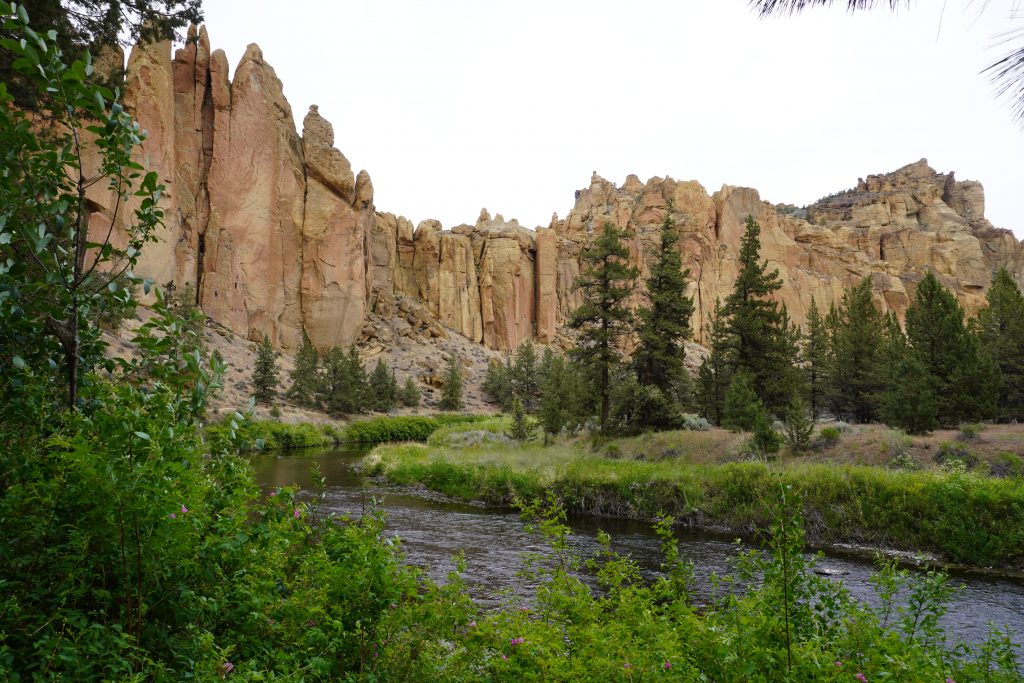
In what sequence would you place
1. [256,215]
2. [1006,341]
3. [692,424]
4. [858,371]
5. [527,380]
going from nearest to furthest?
[692,424]
[1006,341]
[858,371]
[256,215]
[527,380]

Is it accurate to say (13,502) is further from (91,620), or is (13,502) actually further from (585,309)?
(585,309)

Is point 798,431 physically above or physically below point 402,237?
below

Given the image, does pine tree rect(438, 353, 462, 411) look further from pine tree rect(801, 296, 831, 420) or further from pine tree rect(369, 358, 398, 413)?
pine tree rect(801, 296, 831, 420)

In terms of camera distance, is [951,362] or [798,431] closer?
[798,431]

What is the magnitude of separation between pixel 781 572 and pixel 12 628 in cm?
443

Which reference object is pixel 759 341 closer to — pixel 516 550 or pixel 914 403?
pixel 914 403

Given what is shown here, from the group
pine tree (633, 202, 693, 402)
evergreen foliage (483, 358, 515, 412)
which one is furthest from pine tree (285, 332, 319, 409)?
pine tree (633, 202, 693, 402)

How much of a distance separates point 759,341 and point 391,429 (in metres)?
29.0

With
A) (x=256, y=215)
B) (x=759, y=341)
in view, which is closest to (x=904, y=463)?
(x=759, y=341)

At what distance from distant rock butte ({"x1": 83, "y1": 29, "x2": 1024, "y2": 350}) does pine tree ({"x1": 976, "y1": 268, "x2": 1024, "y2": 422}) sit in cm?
2431

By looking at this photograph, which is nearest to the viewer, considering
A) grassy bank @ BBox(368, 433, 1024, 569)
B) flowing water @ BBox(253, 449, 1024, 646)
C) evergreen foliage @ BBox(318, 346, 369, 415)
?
flowing water @ BBox(253, 449, 1024, 646)

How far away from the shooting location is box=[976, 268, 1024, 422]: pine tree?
2886 cm

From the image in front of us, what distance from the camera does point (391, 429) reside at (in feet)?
148

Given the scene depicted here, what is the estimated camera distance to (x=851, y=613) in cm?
469
